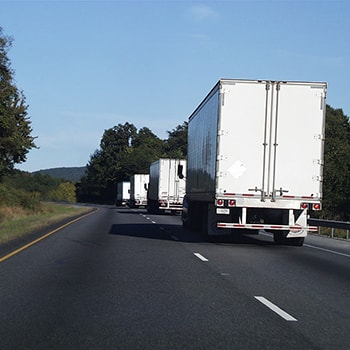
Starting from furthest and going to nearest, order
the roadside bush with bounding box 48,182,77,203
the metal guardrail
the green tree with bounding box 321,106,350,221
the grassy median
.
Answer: the roadside bush with bounding box 48,182,77,203 < the green tree with bounding box 321,106,350,221 < the metal guardrail < the grassy median

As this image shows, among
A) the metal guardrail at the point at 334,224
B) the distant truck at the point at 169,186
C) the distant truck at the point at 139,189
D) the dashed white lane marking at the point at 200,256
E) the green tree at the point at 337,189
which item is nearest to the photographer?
the dashed white lane marking at the point at 200,256

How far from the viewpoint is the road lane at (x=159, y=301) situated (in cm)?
773

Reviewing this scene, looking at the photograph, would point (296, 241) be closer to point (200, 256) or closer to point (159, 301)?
point (200, 256)

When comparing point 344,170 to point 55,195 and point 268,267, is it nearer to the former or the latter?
point 268,267

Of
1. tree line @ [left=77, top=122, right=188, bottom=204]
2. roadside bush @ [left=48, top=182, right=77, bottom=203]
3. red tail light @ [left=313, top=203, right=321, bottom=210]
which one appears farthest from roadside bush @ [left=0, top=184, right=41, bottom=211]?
roadside bush @ [left=48, top=182, right=77, bottom=203]

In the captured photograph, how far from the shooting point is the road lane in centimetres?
773

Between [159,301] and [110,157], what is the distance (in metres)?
133

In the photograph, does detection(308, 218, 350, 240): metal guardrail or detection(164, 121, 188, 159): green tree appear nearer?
detection(308, 218, 350, 240): metal guardrail

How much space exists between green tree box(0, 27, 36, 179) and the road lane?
25882 millimetres

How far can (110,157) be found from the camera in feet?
467

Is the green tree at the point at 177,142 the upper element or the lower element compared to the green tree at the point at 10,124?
upper

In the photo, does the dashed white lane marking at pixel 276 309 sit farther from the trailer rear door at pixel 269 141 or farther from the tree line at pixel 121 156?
the tree line at pixel 121 156

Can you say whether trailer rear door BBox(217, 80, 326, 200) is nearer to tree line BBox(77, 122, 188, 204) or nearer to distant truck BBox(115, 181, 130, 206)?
distant truck BBox(115, 181, 130, 206)

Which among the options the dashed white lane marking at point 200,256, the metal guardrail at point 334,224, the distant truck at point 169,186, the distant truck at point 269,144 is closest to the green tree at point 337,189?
the distant truck at point 169,186
